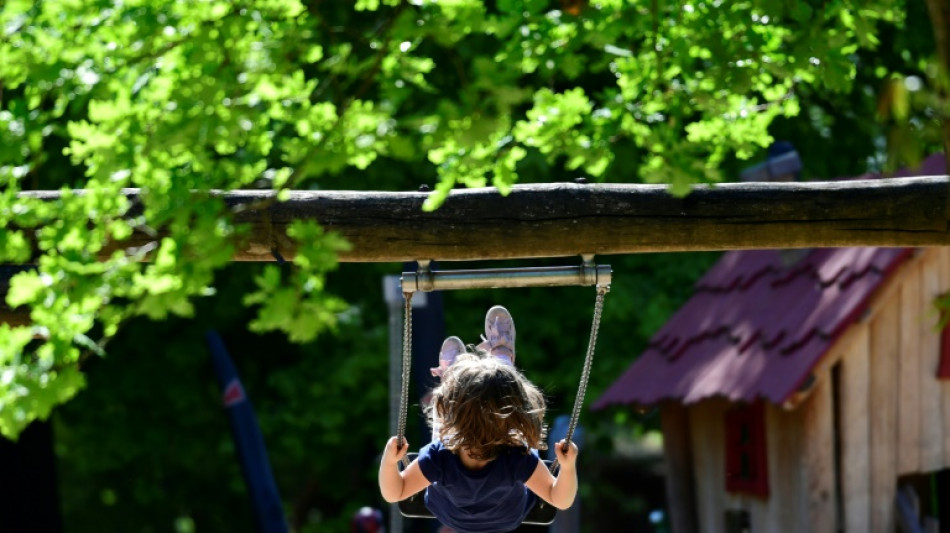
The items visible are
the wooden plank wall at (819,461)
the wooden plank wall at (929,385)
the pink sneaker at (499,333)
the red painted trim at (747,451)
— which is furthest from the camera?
the red painted trim at (747,451)

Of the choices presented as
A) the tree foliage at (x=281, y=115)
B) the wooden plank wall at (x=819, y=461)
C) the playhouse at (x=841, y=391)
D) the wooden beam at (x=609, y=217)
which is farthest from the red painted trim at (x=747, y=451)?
the wooden beam at (x=609, y=217)

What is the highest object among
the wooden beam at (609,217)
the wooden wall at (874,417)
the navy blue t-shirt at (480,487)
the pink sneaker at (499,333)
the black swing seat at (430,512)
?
the wooden beam at (609,217)

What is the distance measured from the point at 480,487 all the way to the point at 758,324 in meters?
5.12

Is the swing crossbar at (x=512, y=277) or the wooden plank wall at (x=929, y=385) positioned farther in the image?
the wooden plank wall at (x=929, y=385)

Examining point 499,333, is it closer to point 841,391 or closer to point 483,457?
point 483,457

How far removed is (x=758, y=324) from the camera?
10312 mm

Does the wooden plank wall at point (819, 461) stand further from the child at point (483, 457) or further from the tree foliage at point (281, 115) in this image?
the child at point (483, 457)

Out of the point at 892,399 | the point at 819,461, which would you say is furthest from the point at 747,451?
the point at 892,399

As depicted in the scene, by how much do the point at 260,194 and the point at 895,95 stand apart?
122 inches

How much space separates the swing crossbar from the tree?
1.12ft

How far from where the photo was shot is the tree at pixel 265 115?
4.11 m

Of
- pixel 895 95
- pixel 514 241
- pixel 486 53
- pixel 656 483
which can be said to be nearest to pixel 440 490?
pixel 514 241

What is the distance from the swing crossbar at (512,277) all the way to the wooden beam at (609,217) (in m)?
0.14

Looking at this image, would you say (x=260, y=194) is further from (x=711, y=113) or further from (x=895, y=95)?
(x=895, y=95)
